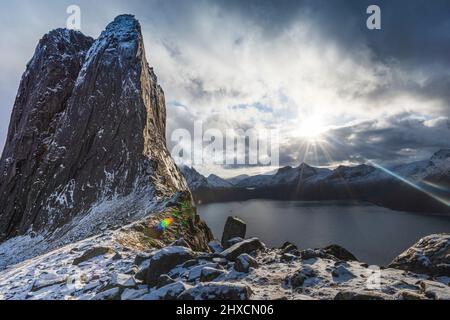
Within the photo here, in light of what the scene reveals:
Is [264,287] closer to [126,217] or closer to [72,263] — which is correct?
[72,263]

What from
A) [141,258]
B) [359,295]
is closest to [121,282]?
[141,258]

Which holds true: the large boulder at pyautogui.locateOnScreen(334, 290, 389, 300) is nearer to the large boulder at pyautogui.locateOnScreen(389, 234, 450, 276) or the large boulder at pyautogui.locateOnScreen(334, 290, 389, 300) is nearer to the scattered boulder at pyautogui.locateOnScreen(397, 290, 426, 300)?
the scattered boulder at pyautogui.locateOnScreen(397, 290, 426, 300)

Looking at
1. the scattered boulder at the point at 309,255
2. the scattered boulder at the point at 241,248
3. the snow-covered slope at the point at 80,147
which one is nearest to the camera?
A: the scattered boulder at the point at 241,248

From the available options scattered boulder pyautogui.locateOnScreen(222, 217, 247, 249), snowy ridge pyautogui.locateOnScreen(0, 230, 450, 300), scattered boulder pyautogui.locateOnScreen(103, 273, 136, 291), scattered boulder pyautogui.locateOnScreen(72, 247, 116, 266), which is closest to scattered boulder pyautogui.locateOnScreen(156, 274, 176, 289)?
snowy ridge pyautogui.locateOnScreen(0, 230, 450, 300)

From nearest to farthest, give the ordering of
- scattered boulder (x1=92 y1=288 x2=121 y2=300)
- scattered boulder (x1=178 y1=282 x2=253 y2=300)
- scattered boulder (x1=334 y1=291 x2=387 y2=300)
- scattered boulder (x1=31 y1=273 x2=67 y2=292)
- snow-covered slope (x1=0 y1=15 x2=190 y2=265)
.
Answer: scattered boulder (x1=334 y1=291 x2=387 y2=300) < scattered boulder (x1=178 y1=282 x2=253 y2=300) < scattered boulder (x1=92 y1=288 x2=121 y2=300) < scattered boulder (x1=31 y1=273 x2=67 y2=292) < snow-covered slope (x1=0 y1=15 x2=190 y2=265)

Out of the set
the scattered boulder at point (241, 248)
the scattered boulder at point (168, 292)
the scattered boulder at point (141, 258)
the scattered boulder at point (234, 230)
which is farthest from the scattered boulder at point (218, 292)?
the scattered boulder at point (234, 230)

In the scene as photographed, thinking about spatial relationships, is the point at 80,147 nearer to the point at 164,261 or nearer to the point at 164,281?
the point at 164,261

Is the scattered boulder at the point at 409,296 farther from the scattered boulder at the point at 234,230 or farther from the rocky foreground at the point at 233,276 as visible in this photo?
the scattered boulder at the point at 234,230
